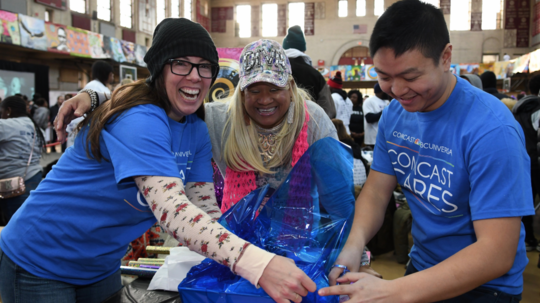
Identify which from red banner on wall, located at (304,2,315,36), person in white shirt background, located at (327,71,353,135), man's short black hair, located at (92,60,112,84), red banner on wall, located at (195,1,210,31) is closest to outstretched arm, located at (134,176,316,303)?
man's short black hair, located at (92,60,112,84)

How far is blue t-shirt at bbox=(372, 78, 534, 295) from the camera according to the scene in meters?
0.93

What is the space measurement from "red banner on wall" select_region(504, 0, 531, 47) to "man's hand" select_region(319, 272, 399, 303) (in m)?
24.4

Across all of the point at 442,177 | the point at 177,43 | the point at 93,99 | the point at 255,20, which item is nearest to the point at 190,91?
the point at 177,43

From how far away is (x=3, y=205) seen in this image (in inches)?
121

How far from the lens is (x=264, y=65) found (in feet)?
5.02

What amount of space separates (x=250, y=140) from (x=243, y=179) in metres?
0.17

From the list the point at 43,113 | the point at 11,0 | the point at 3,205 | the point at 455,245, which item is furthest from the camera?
the point at 11,0

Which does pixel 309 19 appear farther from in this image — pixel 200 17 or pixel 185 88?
pixel 185 88

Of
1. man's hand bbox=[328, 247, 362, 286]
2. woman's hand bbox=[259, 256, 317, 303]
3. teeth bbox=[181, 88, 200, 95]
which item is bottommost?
man's hand bbox=[328, 247, 362, 286]

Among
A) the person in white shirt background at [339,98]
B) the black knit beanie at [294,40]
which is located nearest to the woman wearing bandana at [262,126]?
the black knit beanie at [294,40]

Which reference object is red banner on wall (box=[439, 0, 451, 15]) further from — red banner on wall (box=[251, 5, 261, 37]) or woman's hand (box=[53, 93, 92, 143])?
woman's hand (box=[53, 93, 92, 143])

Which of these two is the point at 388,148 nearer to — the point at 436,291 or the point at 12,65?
the point at 436,291

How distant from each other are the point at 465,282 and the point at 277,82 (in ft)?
3.08

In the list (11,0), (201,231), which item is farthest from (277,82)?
(11,0)
